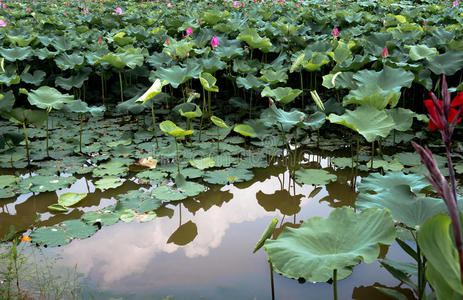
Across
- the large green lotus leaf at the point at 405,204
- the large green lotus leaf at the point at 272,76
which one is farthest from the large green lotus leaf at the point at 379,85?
the large green lotus leaf at the point at 405,204

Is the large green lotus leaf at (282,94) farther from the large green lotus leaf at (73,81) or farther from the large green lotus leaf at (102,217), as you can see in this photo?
the large green lotus leaf at (73,81)

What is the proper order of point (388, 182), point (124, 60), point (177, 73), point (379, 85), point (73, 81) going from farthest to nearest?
1. point (73, 81)
2. point (124, 60)
3. point (177, 73)
4. point (379, 85)
5. point (388, 182)

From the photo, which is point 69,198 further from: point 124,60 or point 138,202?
point 124,60

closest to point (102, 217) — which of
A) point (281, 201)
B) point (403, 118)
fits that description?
point (281, 201)

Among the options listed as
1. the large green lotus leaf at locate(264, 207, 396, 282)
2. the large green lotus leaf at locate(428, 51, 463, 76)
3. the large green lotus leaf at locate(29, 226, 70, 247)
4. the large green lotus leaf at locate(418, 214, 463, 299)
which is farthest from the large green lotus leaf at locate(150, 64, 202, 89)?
the large green lotus leaf at locate(418, 214, 463, 299)

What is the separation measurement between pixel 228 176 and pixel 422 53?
1961 mm

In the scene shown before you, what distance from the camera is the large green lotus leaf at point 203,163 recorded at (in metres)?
2.83

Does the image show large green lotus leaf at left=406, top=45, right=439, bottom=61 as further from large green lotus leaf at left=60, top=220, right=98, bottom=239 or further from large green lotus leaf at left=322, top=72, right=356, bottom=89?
large green lotus leaf at left=60, top=220, right=98, bottom=239

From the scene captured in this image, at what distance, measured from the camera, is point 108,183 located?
2613 millimetres

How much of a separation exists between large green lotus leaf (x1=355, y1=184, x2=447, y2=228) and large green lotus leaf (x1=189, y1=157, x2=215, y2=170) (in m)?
1.43

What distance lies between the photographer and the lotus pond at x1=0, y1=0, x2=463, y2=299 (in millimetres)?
1353

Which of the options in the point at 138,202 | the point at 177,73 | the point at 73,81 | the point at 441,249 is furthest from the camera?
the point at 73,81

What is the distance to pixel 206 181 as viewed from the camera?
2.70 m

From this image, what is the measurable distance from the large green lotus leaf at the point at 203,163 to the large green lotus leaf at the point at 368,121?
89 centimetres
